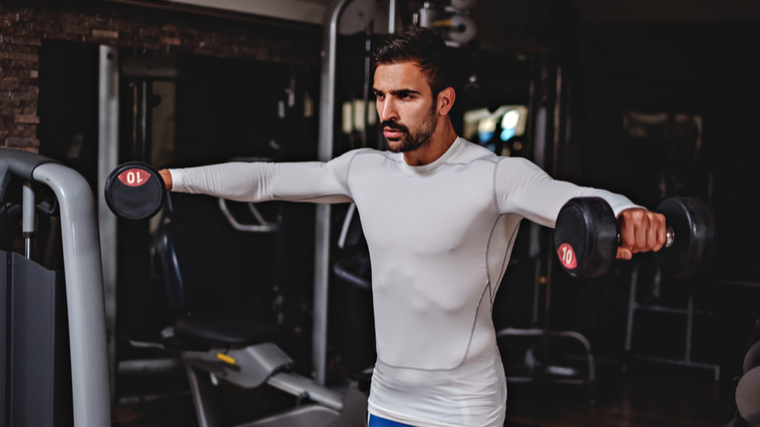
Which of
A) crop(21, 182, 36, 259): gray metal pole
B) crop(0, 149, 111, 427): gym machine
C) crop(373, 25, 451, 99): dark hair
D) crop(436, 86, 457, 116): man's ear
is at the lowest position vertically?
crop(0, 149, 111, 427): gym machine

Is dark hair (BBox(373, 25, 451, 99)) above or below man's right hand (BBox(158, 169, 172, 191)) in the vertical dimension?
above

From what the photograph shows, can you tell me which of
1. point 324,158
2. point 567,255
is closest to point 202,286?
point 324,158

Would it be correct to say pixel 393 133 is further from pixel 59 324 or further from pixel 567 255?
pixel 59 324

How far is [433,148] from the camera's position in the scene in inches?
55.1

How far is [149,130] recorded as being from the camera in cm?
329

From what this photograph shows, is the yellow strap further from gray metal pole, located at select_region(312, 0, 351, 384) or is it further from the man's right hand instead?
the man's right hand

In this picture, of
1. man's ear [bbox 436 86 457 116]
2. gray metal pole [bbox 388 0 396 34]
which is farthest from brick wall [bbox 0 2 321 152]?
man's ear [bbox 436 86 457 116]

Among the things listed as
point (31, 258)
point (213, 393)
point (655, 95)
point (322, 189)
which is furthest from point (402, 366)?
point (655, 95)

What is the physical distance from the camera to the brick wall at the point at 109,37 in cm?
296

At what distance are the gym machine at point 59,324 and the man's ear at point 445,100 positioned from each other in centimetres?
78

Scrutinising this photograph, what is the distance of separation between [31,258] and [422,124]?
3.14ft

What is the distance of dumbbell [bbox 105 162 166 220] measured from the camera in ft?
4.24

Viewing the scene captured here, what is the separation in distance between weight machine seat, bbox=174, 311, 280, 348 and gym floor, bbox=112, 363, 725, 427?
0.71 m

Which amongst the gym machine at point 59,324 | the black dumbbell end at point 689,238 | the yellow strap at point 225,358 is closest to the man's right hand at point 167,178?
the gym machine at point 59,324
